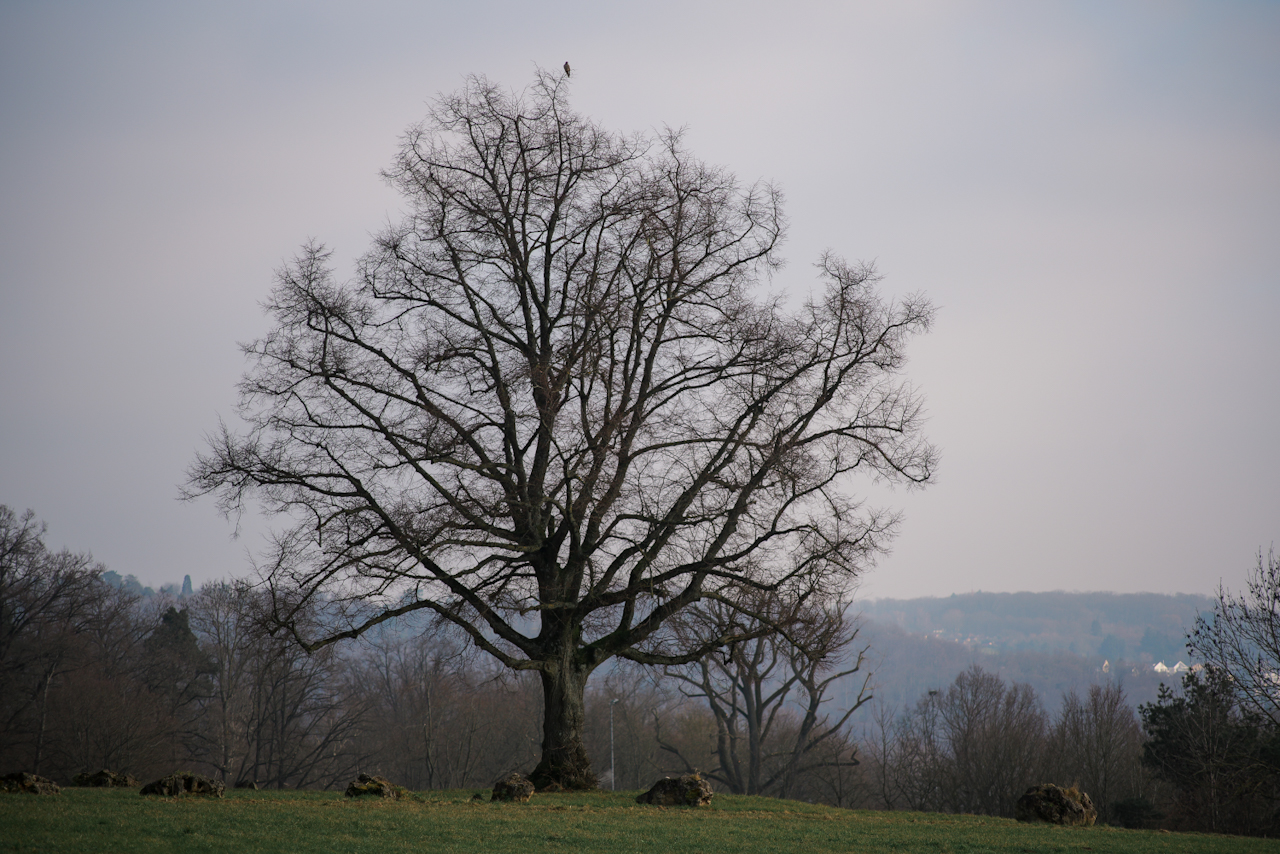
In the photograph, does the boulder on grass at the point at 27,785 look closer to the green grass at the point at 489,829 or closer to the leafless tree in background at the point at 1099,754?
the green grass at the point at 489,829

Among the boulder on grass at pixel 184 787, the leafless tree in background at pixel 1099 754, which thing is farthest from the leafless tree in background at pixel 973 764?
the boulder on grass at pixel 184 787

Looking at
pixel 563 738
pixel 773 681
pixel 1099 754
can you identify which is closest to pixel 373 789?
pixel 563 738

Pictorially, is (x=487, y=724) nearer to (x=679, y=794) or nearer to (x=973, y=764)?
(x=973, y=764)

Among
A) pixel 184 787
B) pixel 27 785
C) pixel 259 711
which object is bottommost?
pixel 259 711

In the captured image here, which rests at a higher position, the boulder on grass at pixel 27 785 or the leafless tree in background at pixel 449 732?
the boulder on grass at pixel 27 785

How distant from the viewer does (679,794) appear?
16.1 meters

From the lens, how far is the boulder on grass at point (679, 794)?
52.4 feet

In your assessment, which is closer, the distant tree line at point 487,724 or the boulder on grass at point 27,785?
the boulder on grass at point 27,785

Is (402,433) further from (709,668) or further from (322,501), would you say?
(709,668)

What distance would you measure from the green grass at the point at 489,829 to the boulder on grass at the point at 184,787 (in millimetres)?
353

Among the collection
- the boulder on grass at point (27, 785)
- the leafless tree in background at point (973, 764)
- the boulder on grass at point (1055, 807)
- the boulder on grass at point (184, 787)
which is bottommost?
the leafless tree in background at point (973, 764)

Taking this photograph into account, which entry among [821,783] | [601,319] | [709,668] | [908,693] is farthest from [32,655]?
[908,693]

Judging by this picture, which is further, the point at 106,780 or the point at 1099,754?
the point at 1099,754

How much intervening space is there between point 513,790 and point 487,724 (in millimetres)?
47316
